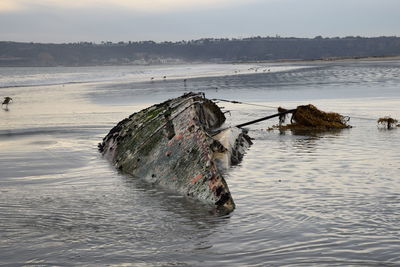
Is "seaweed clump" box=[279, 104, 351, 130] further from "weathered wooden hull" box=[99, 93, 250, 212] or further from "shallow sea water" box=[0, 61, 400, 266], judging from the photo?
"weathered wooden hull" box=[99, 93, 250, 212]

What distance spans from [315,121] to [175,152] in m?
8.69

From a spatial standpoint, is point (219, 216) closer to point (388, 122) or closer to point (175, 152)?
point (175, 152)

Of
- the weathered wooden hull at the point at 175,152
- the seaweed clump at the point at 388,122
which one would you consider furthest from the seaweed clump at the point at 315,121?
the weathered wooden hull at the point at 175,152

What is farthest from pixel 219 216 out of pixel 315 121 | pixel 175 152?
pixel 315 121

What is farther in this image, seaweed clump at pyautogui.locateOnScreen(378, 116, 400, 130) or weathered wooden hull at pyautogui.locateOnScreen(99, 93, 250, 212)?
seaweed clump at pyautogui.locateOnScreen(378, 116, 400, 130)

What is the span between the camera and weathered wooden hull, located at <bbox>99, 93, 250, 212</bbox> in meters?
7.98

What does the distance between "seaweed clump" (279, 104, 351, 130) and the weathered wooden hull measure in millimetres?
3747

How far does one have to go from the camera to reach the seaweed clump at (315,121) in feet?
55.6

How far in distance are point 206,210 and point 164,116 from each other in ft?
16.4

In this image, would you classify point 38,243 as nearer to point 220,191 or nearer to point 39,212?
point 39,212

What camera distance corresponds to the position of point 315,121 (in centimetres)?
1723

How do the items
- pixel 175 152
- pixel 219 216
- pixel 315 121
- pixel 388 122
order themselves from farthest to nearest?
pixel 315 121
pixel 388 122
pixel 175 152
pixel 219 216

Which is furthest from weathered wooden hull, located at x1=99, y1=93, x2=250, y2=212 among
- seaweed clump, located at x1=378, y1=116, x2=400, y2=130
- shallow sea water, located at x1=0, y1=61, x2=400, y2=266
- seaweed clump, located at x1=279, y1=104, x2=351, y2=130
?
seaweed clump, located at x1=378, y1=116, x2=400, y2=130

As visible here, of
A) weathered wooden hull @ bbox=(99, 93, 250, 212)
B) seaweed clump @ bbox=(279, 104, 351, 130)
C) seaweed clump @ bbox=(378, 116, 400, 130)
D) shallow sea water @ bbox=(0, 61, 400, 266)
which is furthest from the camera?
seaweed clump @ bbox=(279, 104, 351, 130)
